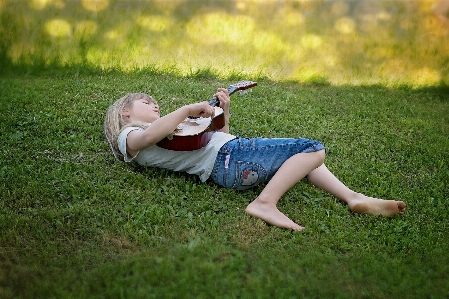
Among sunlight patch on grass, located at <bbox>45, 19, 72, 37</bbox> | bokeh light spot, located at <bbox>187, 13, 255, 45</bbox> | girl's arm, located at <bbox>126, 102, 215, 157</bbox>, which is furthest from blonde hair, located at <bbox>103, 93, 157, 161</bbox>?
bokeh light spot, located at <bbox>187, 13, 255, 45</bbox>

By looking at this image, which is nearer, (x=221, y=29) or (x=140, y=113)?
(x=140, y=113)

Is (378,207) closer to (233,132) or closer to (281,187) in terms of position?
(281,187)

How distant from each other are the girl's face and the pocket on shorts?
722 millimetres

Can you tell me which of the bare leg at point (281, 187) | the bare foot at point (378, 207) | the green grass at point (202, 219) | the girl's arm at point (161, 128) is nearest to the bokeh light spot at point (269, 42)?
the green grass at point (202, 219)

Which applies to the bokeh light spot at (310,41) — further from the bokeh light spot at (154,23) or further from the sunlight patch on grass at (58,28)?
the sunlight patch on grass at (58,28)

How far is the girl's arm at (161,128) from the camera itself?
320cm

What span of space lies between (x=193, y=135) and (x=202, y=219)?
0.53 metres

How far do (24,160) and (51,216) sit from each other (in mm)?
881

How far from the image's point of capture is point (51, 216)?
2969 millimetres

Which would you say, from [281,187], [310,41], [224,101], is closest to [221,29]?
[310,41]

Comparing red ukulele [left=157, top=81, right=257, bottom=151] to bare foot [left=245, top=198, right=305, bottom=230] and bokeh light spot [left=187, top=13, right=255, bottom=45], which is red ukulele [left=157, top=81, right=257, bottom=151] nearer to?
bare foot [left=245, top=198, right=305, bottom=230]

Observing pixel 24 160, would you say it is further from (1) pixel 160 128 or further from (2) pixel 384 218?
(2) pixel 384 218

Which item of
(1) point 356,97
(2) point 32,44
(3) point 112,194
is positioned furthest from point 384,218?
(2) point 32,44

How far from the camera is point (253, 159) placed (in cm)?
331
